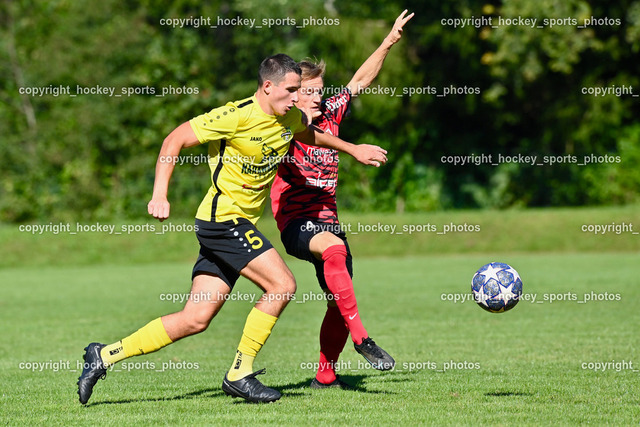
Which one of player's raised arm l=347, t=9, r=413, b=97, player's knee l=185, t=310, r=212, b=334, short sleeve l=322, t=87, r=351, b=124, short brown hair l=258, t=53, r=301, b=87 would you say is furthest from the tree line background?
player's knee l=185, t=310, r=212, b=334

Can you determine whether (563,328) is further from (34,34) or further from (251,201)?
(34,34)

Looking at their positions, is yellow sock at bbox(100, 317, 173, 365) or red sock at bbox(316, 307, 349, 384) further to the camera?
red sock at bbox(316, 307, 349, 384)

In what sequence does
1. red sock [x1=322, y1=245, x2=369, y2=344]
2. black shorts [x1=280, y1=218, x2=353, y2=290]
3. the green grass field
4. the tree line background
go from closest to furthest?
the green grass field, red sock [x1=322, y1=245, x2=369, y2=344], black shorts [x1=280, y1=218, x2=353, y2=290], the tree line background

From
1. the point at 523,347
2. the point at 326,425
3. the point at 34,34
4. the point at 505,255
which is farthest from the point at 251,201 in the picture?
the point at 34,34

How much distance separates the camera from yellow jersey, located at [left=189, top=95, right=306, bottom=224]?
564 centimetres

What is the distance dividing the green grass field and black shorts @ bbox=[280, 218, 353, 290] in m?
0.94

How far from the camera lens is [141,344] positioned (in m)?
5.78

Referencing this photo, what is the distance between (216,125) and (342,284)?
1.45 m

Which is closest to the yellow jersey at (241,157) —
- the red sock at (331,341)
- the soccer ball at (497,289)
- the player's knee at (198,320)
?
the player's knee at (198,320)

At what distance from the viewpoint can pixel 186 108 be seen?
105 ft

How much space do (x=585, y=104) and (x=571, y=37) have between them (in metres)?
4.00

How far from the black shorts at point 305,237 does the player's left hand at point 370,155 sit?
705 millimetres

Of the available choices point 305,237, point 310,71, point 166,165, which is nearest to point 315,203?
point 305,237

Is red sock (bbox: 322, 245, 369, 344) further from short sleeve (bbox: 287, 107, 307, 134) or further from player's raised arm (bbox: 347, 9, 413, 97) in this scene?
player's raised arm (bbox: 347, 9, 413, 97)
